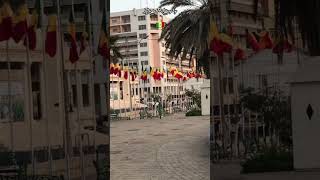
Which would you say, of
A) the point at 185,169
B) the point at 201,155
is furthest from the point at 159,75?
the point at 185,169

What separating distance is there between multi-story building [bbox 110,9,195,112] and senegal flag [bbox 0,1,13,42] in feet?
19.9

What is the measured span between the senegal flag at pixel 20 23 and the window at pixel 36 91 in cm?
28

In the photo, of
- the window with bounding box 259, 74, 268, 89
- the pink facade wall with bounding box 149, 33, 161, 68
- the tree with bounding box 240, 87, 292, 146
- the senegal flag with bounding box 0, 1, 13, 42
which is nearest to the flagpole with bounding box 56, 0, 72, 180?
the senegal flag with bounding box 0, 1, 13, 42

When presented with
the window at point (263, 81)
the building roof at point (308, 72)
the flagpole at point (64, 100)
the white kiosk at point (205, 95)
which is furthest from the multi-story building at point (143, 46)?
the flagpole at point (64, 100)

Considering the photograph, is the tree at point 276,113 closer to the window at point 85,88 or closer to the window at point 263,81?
the window at point 263,81

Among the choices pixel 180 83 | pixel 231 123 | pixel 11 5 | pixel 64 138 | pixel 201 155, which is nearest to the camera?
pixel 11 5

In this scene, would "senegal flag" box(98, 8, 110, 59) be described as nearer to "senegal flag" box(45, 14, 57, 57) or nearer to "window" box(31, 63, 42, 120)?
"senegal flag" box(45, 14, 57, 57)

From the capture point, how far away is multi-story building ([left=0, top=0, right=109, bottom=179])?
193 inches

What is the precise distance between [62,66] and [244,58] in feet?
6.27

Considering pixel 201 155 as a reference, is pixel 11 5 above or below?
above

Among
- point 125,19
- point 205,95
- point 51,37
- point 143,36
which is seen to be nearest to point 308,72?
point 51,37

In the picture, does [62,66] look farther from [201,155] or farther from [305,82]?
[201,155]

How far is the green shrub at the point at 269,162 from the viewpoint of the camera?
580cm

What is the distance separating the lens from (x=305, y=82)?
5.77 meters
